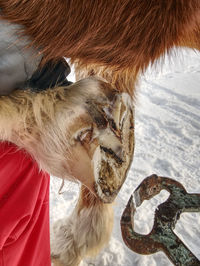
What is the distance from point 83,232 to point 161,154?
0.49 metres

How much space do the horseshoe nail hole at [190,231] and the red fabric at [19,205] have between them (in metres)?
0.41

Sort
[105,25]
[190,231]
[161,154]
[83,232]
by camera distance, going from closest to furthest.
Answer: [105,25] → [83,232] → [190,231] → [161,154]

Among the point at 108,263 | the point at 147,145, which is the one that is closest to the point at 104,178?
the point at 108,263

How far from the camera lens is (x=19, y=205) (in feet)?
1.35

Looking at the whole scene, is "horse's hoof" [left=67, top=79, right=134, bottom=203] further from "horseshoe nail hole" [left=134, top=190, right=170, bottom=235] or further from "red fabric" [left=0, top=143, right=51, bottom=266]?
"horseshoe nail hole" [left=134, top=190, right=170, bottom=235]

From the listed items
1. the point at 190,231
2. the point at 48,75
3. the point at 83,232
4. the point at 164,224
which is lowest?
the point at 190,231

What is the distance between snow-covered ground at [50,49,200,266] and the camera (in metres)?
0.73

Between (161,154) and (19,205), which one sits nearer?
(19,205)

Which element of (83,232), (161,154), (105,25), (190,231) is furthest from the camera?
(161,154)

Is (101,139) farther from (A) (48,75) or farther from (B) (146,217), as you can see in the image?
(B) (146,217)

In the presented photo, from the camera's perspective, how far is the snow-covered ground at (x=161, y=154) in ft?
2.41

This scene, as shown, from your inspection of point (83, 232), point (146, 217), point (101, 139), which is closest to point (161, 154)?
point (146, 217)

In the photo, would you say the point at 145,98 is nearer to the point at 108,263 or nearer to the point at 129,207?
the point at 108,263

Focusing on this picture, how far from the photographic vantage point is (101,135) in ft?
1.31
